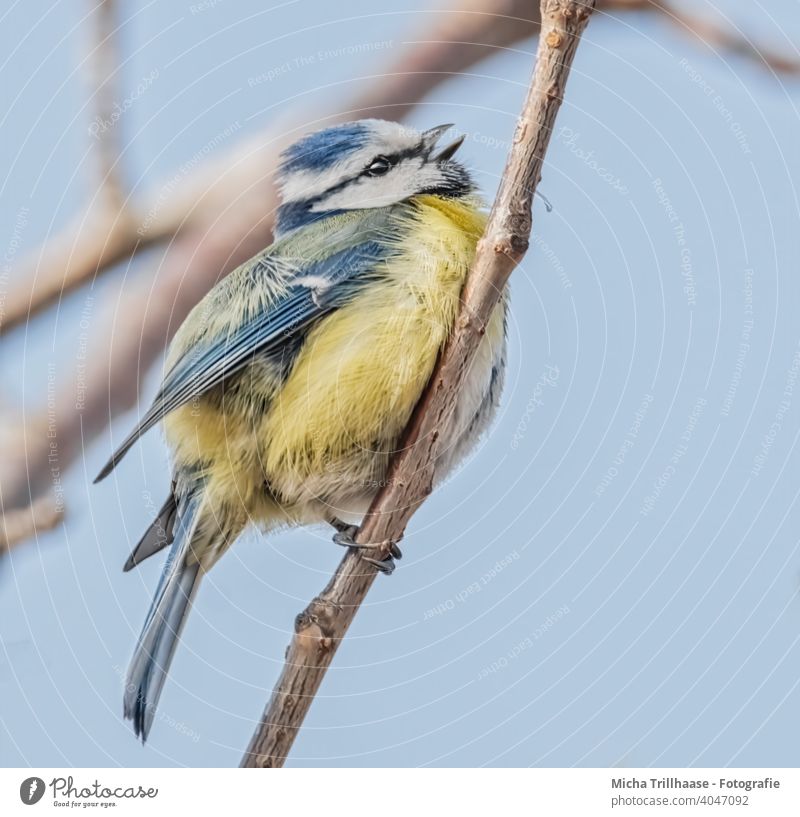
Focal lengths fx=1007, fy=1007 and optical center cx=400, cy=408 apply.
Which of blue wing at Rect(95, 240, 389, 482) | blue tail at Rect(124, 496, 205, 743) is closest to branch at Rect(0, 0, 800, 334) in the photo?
blue wing at Rect(95, 240, 389, 482)

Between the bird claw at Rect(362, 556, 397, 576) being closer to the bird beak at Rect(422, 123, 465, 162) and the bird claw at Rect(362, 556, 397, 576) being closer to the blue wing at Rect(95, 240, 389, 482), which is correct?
the blue wing at Rect(95, 240, 389, 482)

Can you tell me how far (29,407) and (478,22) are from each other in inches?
23.2

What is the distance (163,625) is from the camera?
3.15 feet

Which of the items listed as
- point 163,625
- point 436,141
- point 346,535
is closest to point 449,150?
point 436,141

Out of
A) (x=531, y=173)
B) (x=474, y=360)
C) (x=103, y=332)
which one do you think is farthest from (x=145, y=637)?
(x=531, y=173)

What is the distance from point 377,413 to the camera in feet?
2.98

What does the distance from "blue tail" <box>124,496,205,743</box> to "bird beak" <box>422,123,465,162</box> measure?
0.41 meters

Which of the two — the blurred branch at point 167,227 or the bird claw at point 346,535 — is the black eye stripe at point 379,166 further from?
the bird claw at point 346,535

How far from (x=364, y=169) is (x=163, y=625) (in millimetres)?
479

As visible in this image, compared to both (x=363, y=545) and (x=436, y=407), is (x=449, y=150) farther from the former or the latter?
(x=363, y=545)

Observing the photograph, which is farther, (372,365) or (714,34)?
(714,34)

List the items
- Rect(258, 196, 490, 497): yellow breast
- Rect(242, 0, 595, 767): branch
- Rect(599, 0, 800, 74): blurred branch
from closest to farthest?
1. Rect(242, 0, 595, 767): branch
2. Rect(258, 196, 490, 497): yellow breast
3. Rect(599, 0, 800, 74): blurred branch

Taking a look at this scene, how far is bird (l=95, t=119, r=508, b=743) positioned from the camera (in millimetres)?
912
